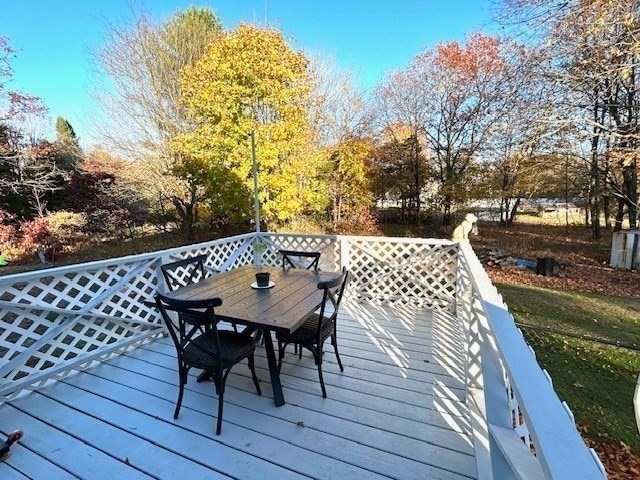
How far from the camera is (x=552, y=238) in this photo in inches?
455

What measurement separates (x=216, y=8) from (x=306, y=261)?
935 cm

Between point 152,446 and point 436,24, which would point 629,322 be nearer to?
point 152,446

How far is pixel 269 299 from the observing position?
8.06 feet

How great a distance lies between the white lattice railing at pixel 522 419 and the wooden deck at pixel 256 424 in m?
0.40

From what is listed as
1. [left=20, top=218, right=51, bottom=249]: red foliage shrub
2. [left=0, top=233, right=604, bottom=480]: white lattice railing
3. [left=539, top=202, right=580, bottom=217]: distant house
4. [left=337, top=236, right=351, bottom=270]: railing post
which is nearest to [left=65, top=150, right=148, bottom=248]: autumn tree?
[left=20, top=218, right=51, bottom=249]: red foliage shrub

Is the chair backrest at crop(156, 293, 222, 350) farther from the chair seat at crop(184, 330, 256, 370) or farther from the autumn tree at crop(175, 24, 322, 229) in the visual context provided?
the autumn tree at crop(175, 24, 322, 229)

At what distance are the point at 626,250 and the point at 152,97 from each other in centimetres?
1255

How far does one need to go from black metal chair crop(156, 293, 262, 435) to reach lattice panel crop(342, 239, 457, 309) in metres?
2.31

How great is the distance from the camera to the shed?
7.73m

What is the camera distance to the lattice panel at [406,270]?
13.0 ft

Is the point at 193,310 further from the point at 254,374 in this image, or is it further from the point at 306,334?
the point at 306,334

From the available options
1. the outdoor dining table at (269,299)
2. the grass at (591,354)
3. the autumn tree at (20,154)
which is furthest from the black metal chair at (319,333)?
the autumn tree at (20,154)

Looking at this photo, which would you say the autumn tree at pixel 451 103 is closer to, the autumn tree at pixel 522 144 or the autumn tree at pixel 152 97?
the autumn tree at pixel 522 144

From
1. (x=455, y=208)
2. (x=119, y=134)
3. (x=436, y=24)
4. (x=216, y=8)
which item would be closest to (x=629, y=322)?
(x=455, y=208)
